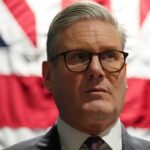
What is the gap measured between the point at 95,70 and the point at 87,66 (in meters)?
0.02

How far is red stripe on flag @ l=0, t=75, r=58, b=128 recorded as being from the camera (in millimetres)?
1214

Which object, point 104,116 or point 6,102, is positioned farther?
point 6,102

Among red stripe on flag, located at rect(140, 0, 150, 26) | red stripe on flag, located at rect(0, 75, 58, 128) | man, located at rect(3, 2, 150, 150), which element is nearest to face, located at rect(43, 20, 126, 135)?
man, located at rect(3, 2, 150, 150)

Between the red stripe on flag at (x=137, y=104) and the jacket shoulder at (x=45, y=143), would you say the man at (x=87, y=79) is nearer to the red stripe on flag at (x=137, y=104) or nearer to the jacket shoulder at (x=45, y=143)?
the jacket shoulder at (x=45, y=143)

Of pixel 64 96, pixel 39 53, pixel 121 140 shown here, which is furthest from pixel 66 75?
pixel 39 53

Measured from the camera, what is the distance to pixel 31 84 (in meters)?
1.23

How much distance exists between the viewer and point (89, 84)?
72cm

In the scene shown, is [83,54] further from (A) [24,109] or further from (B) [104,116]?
(A) [24,109]

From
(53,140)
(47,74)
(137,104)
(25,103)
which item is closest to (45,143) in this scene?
(53,140)

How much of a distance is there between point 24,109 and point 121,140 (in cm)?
50

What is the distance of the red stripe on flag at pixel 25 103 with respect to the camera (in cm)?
121

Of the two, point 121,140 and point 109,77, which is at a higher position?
point 109,77

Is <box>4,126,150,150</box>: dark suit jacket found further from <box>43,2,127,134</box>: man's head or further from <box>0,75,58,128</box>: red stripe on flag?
<box>0,75,58,128</box>: red stripe on flag

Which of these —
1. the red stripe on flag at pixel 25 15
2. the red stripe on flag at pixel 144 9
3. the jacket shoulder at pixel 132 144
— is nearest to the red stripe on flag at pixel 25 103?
the red stripe on flag at pixel 25 15
